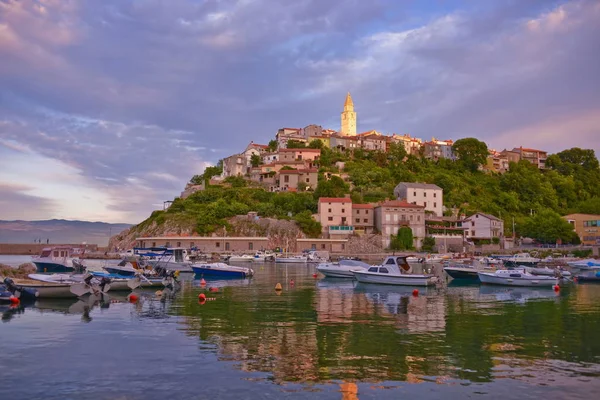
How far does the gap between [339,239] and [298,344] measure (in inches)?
2811

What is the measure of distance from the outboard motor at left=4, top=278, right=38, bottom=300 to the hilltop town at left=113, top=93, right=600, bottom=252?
57.4 metres

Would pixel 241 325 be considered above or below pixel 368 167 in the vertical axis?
below

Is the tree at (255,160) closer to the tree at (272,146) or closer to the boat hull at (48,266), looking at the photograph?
the tree at (272,146)

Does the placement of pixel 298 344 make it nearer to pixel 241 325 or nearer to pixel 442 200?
pixel 241 325

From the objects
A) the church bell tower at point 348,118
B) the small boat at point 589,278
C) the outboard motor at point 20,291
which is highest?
the church bell tower at point 348,118

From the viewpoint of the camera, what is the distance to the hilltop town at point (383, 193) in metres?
87.1

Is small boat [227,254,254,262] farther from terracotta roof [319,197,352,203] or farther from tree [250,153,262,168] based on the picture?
tree [250,153,262,168]

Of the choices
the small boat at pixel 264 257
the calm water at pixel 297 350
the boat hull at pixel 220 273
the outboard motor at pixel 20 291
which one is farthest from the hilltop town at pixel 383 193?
the calm water at pixel 297 350

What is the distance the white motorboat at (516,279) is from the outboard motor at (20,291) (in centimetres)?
3475

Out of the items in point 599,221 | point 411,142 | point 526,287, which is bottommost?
point 526,287

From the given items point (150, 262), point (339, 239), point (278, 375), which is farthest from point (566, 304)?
point (339, 239)

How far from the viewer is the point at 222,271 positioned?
152 ft

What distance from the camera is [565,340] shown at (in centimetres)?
1711

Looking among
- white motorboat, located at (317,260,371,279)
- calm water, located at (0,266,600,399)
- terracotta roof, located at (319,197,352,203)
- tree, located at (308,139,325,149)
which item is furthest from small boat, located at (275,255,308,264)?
tree, located at (308,139,325,149)
